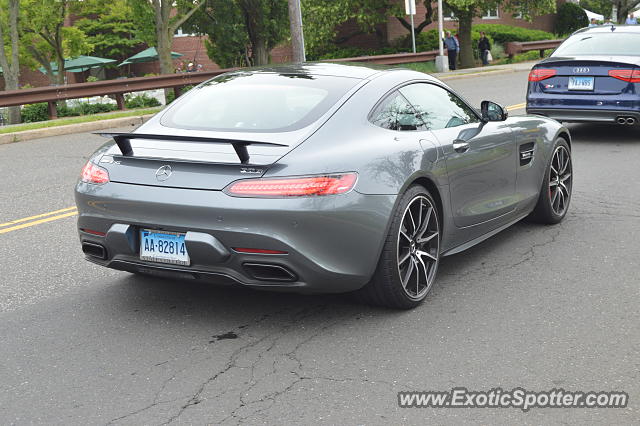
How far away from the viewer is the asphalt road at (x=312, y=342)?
3.89 m

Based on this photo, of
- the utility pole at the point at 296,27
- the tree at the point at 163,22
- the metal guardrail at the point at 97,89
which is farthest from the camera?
the tree at the point at 163,22

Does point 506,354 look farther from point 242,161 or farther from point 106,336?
point 106,336

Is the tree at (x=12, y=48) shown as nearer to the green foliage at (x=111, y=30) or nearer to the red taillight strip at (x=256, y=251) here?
the green foliage at (x=111, y=30)

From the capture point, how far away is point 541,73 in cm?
1248

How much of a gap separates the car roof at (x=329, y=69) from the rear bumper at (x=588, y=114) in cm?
674

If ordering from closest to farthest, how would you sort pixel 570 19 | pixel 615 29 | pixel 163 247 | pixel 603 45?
1. pixel 163 247
2. pixel 603 45
3. pixel 615 29
4. pixel 570 19

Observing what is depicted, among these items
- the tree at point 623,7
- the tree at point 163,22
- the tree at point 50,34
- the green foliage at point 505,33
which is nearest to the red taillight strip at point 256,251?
the tree at point 163,22

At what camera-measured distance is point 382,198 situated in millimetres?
4855

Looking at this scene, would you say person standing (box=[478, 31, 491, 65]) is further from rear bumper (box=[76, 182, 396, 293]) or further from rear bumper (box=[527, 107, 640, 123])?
rear bumper (box=[76, 182, 396, 293])

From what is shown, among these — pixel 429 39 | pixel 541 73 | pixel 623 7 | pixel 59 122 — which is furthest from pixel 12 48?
pixel 623 7

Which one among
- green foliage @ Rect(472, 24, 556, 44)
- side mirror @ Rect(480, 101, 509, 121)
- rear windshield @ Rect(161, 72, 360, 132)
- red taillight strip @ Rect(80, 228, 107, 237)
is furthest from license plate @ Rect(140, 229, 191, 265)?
green foliage @ Rect(472, 24, 556, 44)

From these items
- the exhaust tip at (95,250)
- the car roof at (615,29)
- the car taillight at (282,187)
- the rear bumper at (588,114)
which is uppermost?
the car roof at (615,29)

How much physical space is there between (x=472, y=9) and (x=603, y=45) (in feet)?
77.3

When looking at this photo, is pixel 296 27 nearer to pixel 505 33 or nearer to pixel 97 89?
pixel 97 89
